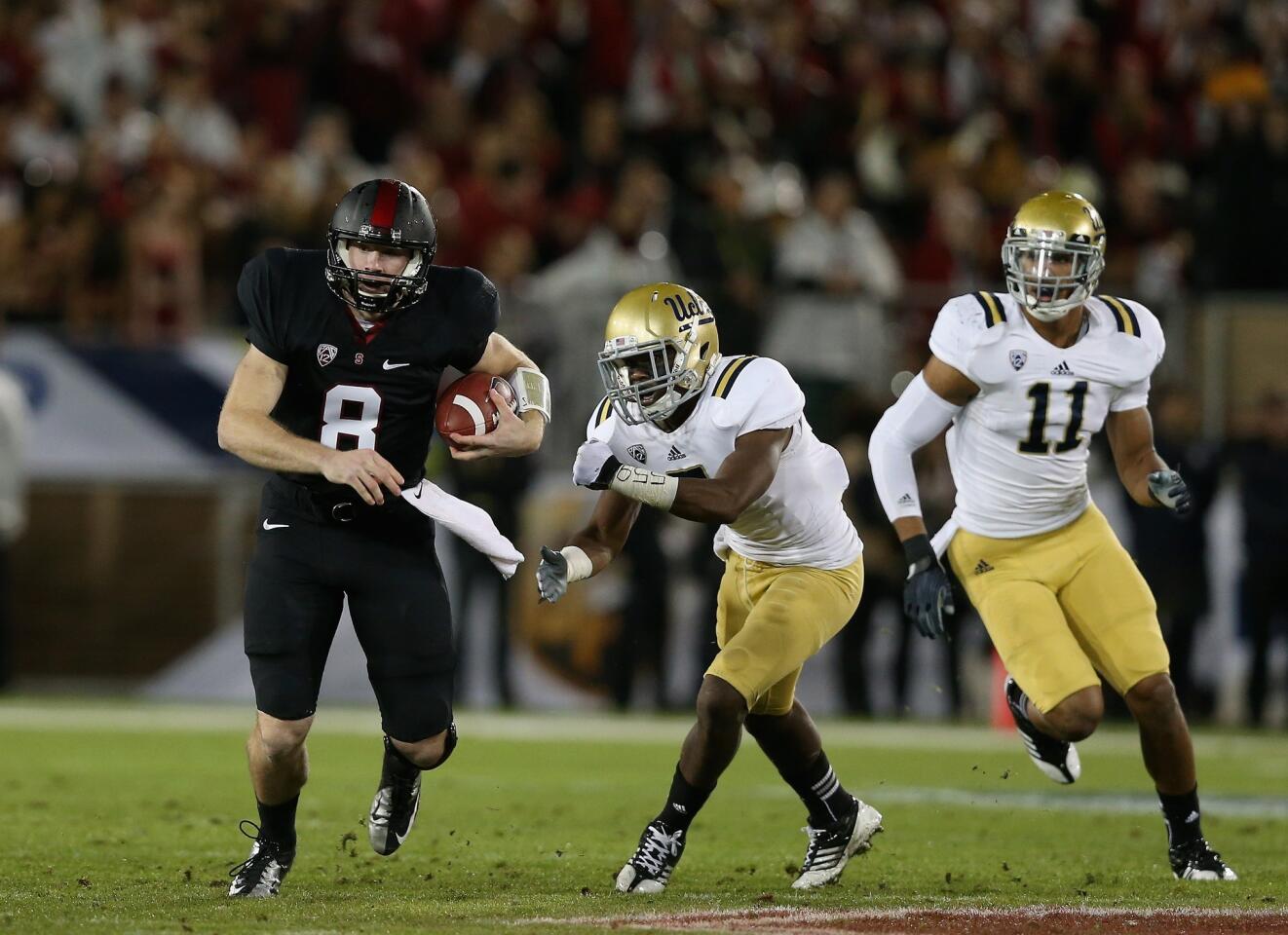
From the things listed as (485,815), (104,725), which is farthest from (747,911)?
(104,725)

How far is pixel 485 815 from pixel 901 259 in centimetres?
588

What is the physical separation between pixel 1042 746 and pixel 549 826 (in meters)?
1.85

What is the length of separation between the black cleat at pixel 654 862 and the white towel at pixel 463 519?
79cm

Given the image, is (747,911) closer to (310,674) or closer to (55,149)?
(310,674)

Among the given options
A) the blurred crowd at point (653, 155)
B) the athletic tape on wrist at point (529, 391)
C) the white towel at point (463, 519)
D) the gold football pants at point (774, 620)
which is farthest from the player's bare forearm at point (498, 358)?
the blurred crowd at point (653, 155)

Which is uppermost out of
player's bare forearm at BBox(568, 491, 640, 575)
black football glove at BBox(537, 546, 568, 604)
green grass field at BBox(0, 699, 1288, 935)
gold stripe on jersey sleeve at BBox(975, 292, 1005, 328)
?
gold stripe on jersey sleeve at BBox(975, 292, 1005, 328)

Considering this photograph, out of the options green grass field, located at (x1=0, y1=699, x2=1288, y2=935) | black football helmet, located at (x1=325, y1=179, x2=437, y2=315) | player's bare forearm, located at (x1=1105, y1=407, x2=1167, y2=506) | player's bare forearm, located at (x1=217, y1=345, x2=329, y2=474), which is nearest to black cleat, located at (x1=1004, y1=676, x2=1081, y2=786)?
green grass field, located at (x1=0, y1=699, x2=1288, y2=935)

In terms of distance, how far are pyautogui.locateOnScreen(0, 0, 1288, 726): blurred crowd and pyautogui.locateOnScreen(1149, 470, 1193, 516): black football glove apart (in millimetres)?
5199

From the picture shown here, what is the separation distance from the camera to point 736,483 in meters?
5.27

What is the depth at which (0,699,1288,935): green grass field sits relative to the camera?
521 centimetres

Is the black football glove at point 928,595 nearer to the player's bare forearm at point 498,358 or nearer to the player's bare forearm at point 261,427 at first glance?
the player's bare forearm at point 498,358

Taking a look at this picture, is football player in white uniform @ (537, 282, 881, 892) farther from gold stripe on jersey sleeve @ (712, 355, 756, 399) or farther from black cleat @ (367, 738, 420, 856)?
black cleat @ (367, 738, 420, 856)

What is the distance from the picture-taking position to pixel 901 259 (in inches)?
486

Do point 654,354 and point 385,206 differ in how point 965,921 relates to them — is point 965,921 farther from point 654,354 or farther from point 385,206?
point 385,206
